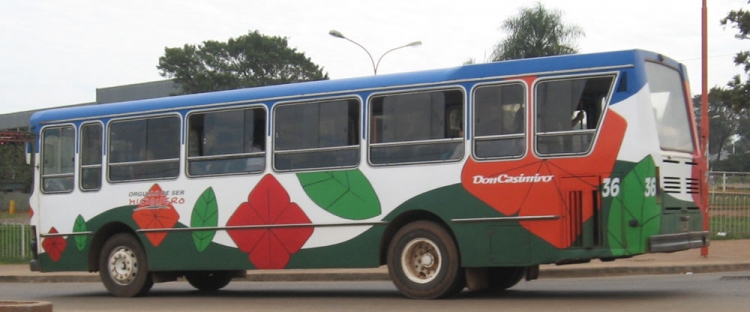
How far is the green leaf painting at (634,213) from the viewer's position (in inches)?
456

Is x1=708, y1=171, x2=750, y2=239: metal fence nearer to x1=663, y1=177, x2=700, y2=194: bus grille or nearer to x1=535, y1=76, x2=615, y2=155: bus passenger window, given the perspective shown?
x1=663, y1=177, x2=700, y2=194: bus grille

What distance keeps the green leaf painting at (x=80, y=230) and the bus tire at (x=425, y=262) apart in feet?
18.6

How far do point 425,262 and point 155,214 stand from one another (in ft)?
15.6

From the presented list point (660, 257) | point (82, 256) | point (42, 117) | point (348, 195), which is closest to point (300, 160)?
point (348, 195)

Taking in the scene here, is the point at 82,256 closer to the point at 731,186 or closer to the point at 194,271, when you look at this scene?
the point at 194,271

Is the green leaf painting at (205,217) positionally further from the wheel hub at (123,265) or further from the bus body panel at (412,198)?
the wheel hub at (123,265)

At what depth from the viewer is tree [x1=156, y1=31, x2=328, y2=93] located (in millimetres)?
69375

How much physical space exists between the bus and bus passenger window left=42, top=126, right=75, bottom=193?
0.05 m

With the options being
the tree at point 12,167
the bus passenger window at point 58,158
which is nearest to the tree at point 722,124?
the tree at point 12,167

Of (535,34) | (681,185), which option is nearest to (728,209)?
(681,185)

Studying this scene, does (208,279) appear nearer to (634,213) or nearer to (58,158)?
(58,158)

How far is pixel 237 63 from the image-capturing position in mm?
71500

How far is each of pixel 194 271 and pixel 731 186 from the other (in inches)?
586

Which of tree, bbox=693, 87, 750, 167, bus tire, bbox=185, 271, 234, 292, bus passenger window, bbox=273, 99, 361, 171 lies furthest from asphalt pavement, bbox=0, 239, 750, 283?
tree, bbox=693, 87, 750, 167
